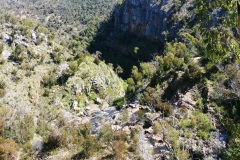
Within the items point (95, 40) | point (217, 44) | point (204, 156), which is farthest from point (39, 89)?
point (95, 40)

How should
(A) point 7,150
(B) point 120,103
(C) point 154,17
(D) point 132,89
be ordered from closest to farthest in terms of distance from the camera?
(A) point 7,150
(B) point 120,103
(D) point 132,89
(C) point 154,17

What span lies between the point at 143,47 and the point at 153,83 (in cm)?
4333

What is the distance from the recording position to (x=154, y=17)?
72750mm

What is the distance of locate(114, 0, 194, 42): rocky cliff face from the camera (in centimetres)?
6212

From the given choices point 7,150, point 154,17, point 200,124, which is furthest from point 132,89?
point 154,17

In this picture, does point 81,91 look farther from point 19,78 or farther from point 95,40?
point 95,40

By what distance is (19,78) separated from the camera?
1510 inches

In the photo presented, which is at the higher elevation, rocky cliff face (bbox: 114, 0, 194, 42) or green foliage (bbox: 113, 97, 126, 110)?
rocky cliff face (bbox: 114, 0, 194, 42)

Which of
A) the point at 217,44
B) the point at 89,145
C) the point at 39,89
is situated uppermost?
the point at 217,44

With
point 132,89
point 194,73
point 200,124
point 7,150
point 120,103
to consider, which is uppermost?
point 194,73

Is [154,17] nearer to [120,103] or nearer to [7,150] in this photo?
[120,103]

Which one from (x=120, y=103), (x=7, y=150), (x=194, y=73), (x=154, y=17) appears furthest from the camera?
(x=154, y=17)

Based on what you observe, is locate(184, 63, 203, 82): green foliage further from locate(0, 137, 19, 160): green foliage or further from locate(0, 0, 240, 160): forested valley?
locate(0, 137, 19, 160): green foliage

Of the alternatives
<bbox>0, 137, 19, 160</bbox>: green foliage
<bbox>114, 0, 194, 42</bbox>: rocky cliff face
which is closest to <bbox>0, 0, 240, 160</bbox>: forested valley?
<bbox>0, 137, 19, 160</bbox>: green foliage
